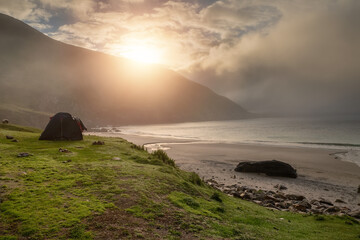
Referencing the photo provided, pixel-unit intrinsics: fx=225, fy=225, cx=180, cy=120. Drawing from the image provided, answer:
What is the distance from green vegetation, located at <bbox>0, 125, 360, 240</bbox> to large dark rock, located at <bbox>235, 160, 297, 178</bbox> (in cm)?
1384

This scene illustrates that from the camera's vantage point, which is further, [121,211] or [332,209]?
[332,209]

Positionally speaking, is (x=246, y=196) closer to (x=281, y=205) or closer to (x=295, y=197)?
(x=281, y=205)

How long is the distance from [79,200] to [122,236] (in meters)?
3.11

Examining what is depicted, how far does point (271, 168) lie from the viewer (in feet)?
86.0

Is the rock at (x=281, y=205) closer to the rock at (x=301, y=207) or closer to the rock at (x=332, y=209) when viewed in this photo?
the rock at (x=301, y=207)

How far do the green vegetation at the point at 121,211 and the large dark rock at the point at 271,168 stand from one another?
13841 millimetres

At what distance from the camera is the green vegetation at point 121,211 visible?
6.94m

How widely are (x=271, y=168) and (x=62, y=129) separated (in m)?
25.1

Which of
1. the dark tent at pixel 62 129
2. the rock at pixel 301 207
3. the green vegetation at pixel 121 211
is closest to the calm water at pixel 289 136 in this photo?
the rock at pixel 301 207

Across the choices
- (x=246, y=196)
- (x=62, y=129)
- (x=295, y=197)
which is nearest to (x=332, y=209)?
(x=295, y=197)

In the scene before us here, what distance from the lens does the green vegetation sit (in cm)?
694

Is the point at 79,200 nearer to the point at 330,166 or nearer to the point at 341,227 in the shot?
the point at 341,227

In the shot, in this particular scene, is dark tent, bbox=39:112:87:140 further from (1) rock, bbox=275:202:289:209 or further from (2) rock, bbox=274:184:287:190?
(1) rock, bbox=275:202:289:209

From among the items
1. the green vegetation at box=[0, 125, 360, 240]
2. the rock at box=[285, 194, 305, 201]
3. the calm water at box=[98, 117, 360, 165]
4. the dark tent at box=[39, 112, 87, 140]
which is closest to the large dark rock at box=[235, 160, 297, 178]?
the rock at box=[285, 194, 305, 201]
